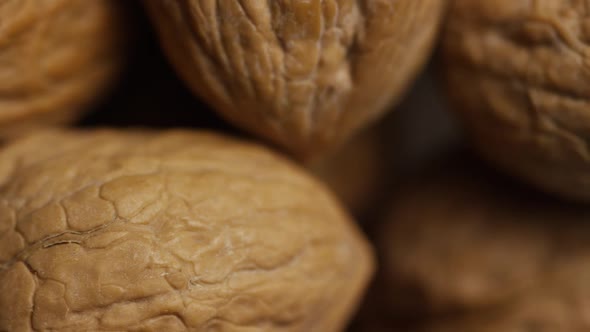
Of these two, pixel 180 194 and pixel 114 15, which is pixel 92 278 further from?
pixel 114 15

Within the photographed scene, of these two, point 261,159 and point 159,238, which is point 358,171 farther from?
point 159,238

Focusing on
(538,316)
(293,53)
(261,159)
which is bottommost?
(538,316)

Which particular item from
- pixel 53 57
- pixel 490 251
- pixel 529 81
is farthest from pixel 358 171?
pixel 53 57

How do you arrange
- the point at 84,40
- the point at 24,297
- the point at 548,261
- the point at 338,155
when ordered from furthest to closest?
the point at 338,155, the point at 548,261, the point at 84,40, the point at 24,297

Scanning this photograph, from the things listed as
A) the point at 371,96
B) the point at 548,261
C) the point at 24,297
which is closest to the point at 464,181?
the point at 548,261

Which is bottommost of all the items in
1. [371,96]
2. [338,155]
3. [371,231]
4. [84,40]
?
[371,231]

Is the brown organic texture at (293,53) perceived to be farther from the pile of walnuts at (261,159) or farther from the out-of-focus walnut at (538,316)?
the out-of-focus walnut at (538,316)

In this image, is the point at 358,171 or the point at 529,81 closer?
the point at 529,81
